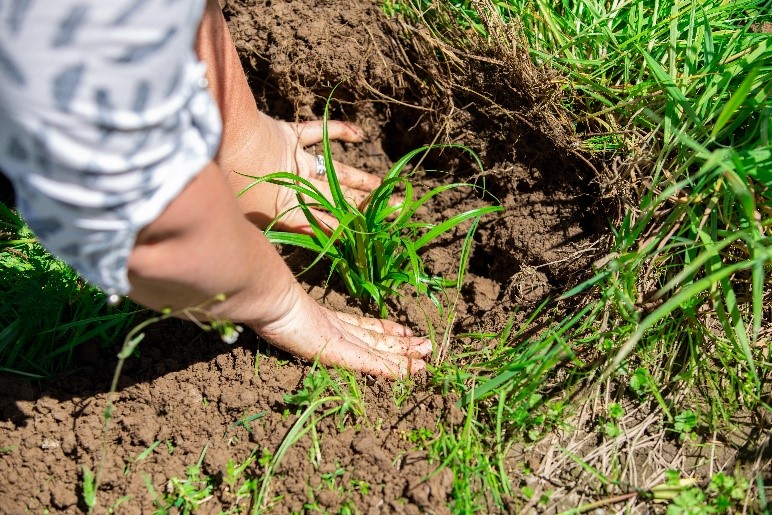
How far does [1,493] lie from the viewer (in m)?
1.63

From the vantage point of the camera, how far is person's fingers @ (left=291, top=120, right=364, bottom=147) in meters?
2.42

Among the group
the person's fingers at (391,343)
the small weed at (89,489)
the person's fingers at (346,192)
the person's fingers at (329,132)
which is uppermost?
the person's fingers at (329,132)

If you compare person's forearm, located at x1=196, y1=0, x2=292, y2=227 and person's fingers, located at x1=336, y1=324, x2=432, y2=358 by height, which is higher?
person's forearm, located at x1=196, y1=0, x2=292, y2=227

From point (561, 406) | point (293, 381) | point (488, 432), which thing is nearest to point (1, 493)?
point (293, 381)

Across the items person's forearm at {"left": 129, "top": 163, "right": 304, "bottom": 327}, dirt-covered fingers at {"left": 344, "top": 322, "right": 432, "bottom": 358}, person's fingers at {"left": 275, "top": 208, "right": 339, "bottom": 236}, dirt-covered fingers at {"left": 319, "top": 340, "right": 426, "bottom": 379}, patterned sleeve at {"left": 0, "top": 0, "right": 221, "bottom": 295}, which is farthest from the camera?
person's fingers at {"left": 275, "top": 208, "right": 339, "bottom": 236}

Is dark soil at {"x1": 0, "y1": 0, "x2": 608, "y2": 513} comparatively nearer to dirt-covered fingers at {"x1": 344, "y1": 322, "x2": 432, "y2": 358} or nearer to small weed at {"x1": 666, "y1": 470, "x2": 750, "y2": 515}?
dirt-covered fingers at {"x1": 344, "y1": 322, "x2": 432, "y2": 358}

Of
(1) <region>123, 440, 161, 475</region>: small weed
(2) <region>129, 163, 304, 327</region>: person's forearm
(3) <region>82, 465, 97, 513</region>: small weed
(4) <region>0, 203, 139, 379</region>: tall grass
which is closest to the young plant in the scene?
(2) <region>129, 163, 304, 327</region>: person's forearm

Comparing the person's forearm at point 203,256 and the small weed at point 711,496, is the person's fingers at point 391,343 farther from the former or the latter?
the small weed at point 711,496

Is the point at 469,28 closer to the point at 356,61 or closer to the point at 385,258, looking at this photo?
the point at 356,61

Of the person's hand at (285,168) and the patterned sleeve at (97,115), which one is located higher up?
the patterned sleeve at (97,115)

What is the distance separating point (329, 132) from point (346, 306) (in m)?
0.72

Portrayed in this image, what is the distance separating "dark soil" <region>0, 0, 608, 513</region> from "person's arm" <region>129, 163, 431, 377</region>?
0.36 ft

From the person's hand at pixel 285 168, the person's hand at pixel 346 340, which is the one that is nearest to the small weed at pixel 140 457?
the person's hand at pixel 346 340

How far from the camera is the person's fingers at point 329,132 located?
242 centimetres
